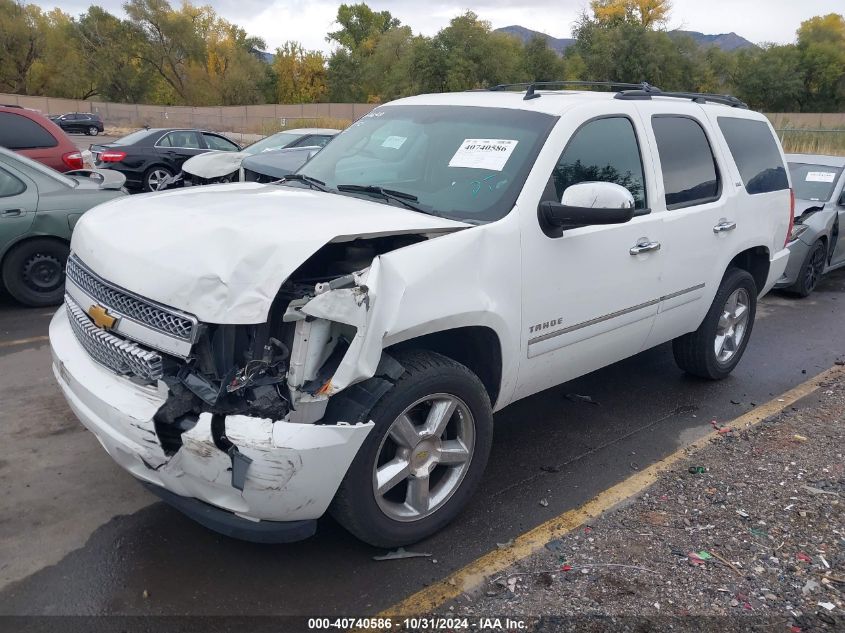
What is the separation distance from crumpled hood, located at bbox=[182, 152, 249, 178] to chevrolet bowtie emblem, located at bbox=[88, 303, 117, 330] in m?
2.75

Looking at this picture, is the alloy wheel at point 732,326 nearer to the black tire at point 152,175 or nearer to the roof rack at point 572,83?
the roof rack at point 572,83

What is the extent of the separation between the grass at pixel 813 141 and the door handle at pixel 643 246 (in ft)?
74.0

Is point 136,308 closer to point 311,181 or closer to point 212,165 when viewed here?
point 311,181

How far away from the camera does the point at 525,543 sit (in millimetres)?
3225

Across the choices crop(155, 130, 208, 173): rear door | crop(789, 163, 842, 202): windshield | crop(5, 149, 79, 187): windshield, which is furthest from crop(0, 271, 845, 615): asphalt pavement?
crop(155, 130, 208, 173): rear door

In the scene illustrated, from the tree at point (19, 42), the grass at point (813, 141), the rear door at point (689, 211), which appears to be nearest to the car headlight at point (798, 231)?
the rear door at point (689, 211)

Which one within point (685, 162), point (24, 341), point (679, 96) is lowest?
point (24, 341)

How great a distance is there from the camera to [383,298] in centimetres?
263

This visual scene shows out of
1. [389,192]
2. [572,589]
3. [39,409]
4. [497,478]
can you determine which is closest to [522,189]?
[389,192]

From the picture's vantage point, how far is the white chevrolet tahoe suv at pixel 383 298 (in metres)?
2.57

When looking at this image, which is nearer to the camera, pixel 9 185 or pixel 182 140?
pixel 9 185

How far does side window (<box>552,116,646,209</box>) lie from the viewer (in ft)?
11.9

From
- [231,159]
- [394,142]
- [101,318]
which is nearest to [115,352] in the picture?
[101,318]

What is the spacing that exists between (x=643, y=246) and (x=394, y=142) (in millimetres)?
1550
